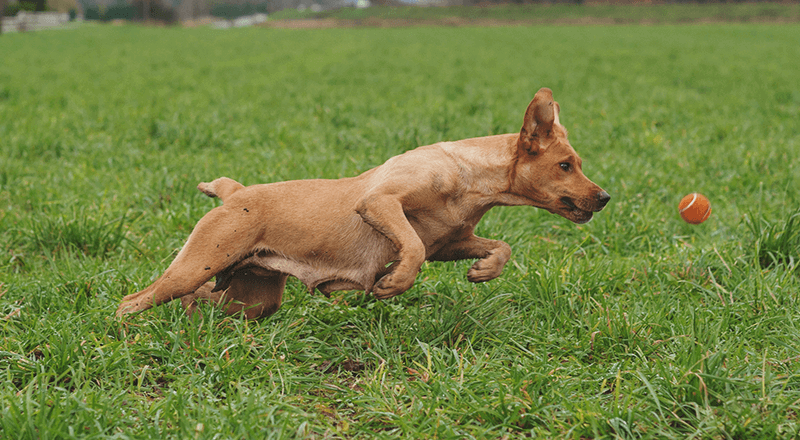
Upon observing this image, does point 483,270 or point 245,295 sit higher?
point 483,270

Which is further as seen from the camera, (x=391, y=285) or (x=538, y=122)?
(x=538, y=122)

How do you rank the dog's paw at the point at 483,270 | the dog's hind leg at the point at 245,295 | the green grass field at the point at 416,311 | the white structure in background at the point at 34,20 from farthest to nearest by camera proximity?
the white structure in background at the point at 34,20, the dog's hind leg at the point at 245,295, the dog's paw at the point at 483,270, the green grass field at the point at 416,311

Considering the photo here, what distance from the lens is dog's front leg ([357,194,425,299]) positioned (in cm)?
237

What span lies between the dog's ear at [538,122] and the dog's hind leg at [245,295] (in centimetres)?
126

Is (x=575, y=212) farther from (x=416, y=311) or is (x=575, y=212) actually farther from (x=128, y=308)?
(x=128, y=308)

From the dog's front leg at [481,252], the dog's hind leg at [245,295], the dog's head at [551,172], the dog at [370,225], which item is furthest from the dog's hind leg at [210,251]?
the dog's head at [551,172]

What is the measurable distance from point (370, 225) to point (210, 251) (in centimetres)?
68

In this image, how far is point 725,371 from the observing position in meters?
2.43

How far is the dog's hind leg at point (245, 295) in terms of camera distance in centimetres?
298

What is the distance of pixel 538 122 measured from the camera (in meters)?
2.63

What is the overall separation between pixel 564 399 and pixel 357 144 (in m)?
4.44

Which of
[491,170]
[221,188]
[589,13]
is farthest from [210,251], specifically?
[589,13]

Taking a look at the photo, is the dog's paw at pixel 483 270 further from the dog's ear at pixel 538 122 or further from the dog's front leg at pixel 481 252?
the dog's ear at pixel 538 122

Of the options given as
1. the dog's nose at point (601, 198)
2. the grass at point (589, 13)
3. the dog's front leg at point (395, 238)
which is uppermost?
the grass at point (589, 13)
